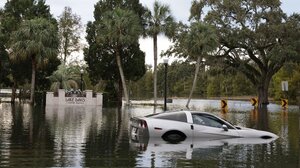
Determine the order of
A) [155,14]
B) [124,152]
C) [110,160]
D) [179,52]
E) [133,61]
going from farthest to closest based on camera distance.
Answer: [179,52] < [133,61] < [155,14] < [124,152] < [110,160]

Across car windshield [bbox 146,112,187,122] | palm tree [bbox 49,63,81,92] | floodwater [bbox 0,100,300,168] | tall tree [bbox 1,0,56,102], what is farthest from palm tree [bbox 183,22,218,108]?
car windshield [bbox 146,112,187,122]

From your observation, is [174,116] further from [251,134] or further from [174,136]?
[251,134]

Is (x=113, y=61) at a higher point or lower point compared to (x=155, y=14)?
lower

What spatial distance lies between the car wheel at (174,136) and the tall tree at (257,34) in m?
41.7

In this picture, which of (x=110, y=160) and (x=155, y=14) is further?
(x=155, y=14)

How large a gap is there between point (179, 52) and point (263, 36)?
1013cm

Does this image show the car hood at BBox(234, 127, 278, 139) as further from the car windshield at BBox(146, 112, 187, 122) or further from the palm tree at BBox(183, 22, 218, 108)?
the palm tree at BBox(183, 22, 218, 108)

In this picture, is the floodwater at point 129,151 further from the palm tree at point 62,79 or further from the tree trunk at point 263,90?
the tree trunk at point 263,90

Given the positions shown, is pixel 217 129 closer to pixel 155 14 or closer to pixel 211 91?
pixel 155 14

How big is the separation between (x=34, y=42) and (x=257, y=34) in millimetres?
26015

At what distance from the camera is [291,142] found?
1719cm

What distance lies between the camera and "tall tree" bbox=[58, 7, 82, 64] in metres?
69.4

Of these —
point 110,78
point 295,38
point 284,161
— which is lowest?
point 284,161

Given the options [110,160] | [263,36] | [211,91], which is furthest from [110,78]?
[211,91]
